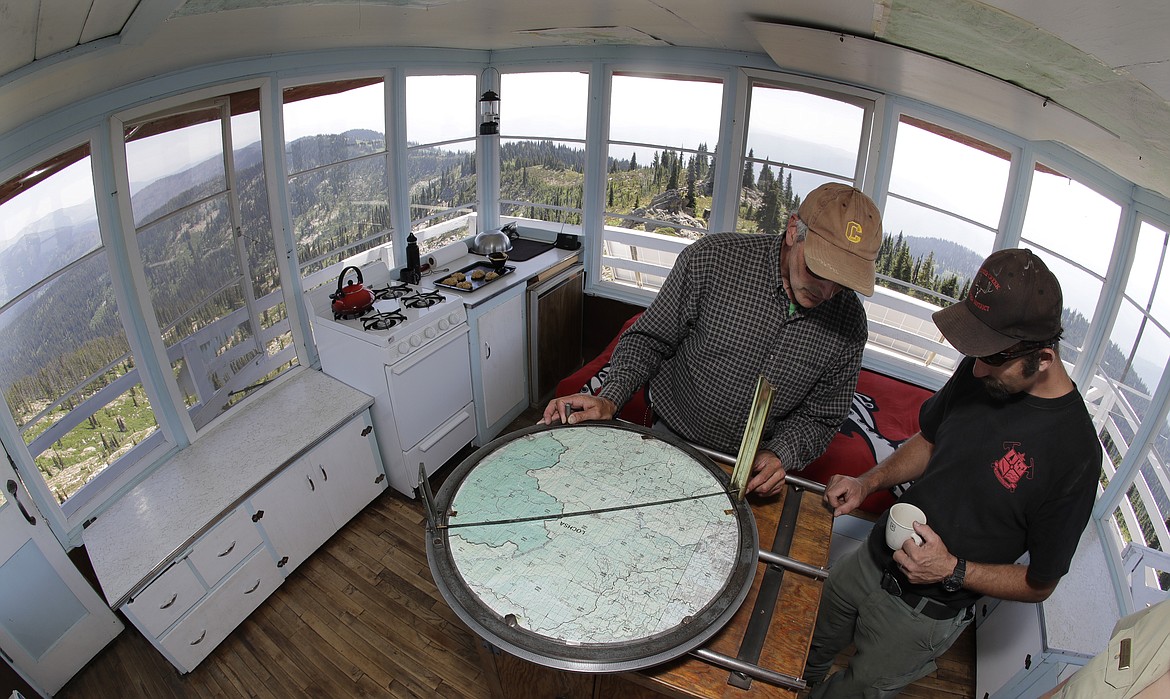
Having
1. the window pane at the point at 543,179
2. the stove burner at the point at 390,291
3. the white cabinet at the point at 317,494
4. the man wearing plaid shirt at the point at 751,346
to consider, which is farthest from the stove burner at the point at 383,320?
the window pane at the point at 543,179

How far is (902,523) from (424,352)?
254 cm

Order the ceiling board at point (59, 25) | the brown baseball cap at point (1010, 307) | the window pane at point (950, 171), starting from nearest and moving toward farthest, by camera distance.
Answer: the ceiling board at point (59, 25) < the brown baseball cap at point (1010, 307) < the window pane at point (950, 171)

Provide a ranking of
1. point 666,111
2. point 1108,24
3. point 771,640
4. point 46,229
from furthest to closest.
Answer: point 666,111, point 46,229, point 771,640, point 1108,24

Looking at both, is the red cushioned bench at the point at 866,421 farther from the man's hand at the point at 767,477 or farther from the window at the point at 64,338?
the window at the point at 64,338

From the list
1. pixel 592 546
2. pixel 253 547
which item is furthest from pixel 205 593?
pixel 592 546

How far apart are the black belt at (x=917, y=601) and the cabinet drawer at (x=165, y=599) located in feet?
8.82

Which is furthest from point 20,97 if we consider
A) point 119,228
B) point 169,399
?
point 169,399

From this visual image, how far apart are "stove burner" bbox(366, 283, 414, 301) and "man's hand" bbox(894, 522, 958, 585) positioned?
9.85ft

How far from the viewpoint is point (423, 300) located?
3.49m

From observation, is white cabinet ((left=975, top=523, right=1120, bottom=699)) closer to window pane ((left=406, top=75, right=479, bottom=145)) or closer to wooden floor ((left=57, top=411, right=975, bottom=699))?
wooden floor ((left=57, top=411, right=975, bottom=699))

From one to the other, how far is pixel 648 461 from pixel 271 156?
276cm

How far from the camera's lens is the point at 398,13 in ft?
6.41

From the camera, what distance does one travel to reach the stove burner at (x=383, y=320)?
316cm

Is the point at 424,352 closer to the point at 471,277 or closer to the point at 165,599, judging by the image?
the point at 471,277
